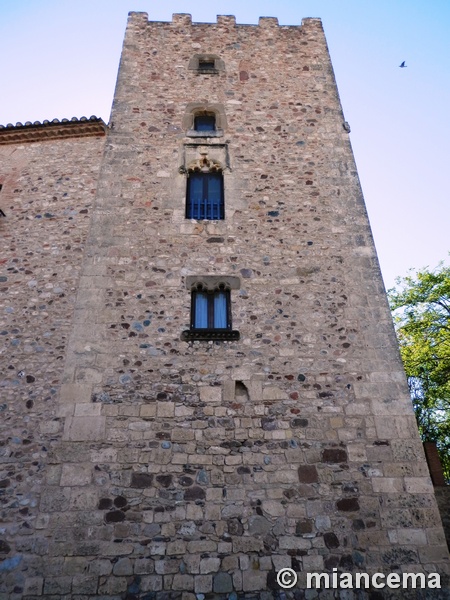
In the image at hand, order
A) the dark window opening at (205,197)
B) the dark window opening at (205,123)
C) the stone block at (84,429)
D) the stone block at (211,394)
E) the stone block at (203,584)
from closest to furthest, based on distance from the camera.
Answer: the stone block at (203,584) < the stone block at (84,429) < the stone block at (211,394) < the dark window opening at (205,197) < the dark window opening at (205,123)

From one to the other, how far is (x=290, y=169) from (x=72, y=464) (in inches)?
249

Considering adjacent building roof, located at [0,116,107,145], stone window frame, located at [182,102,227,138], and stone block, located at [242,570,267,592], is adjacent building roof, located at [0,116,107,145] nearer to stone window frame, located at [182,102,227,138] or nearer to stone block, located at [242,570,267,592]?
stone window frame, located at [182,102,227,138]

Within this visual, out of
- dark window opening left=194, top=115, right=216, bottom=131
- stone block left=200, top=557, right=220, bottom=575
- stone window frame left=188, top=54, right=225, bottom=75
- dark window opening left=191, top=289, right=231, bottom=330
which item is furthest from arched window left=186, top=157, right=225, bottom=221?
stone block left=200, top=557, right=220, bottom=575

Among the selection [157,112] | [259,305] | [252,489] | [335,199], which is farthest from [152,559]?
[157,112]

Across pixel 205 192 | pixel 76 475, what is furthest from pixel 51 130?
pixel 76 475

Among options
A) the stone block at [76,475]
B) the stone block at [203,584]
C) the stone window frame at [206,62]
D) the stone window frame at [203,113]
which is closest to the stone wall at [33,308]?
the stone block at [76,475]

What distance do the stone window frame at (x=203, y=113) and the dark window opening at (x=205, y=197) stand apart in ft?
3.32

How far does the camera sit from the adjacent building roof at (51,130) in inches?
379

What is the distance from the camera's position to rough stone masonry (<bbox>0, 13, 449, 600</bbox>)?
561 cm

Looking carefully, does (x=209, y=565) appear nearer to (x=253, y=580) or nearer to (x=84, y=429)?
(x=253, y=580)

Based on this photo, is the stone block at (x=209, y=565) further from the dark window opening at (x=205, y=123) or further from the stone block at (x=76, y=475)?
the dark window opening at (x=205, y=123)

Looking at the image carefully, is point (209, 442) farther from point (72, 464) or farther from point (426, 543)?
point (426, 543)

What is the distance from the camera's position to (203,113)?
10086 millimetres

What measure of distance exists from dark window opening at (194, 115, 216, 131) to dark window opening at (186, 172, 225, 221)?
4.47 ft
